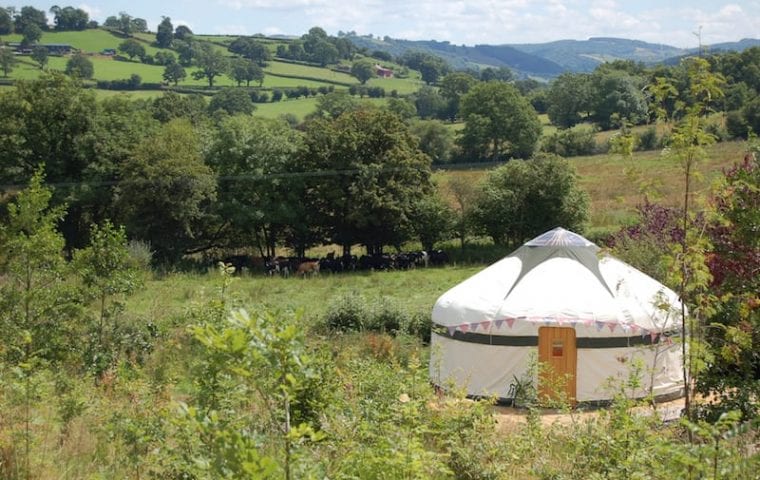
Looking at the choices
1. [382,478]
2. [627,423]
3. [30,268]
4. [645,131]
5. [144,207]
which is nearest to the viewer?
[382,478]

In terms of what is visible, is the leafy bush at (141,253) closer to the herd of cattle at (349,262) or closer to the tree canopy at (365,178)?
the herd of cattle at (349,262)

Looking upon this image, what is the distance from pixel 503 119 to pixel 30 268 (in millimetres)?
45637

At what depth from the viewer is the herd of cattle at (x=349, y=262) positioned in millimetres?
26984

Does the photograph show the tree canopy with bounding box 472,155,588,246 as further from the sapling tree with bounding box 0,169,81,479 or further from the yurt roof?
the sapling tree with bounding box 0,169,81,479

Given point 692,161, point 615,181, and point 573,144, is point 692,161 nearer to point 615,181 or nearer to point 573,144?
point 615,181

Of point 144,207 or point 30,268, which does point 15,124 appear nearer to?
point 144,207

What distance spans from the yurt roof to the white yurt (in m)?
0.02

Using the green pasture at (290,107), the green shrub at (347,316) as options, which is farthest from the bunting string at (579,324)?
the green pasture at (290,107)

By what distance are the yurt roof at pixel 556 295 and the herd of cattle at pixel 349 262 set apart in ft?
43.6

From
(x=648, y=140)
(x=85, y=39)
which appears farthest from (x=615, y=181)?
(x=85, y=39)

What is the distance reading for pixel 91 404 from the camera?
6508 mm

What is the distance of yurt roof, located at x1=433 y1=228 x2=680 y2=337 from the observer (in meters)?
12.8

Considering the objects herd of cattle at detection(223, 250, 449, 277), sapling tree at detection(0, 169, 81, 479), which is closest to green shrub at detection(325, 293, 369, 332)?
sapling tree at detection(0, 169, 81, 479)

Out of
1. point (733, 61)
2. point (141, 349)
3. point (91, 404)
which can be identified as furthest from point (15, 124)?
point (733, 61)
